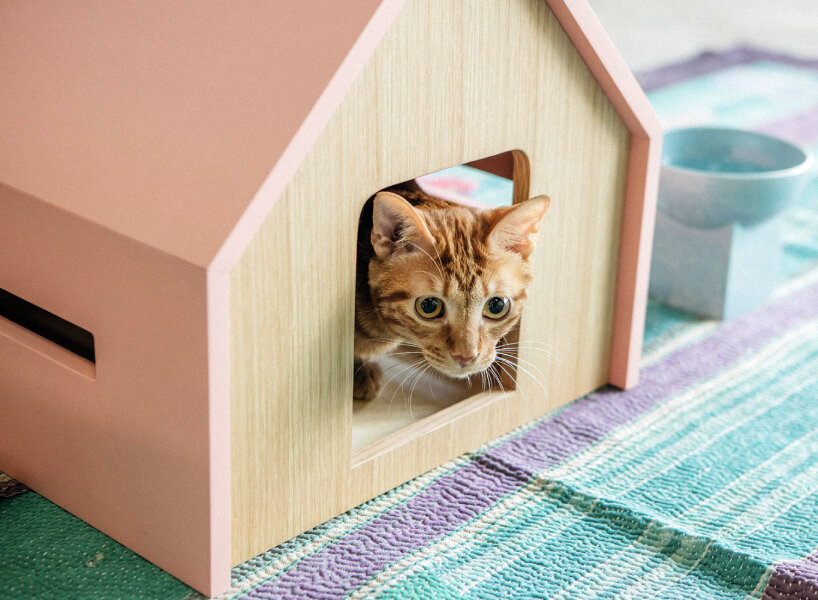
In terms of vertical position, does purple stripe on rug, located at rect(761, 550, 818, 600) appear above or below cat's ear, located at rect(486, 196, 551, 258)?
below

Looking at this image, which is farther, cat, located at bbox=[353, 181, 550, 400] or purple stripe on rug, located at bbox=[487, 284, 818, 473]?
purple stripe on rug, located at bbox=[487, 284, 818, 473]

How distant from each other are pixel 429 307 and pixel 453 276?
0.05m

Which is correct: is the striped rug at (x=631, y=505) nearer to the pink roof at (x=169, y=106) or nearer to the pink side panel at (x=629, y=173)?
the pink side panel at (x=629, y=173)

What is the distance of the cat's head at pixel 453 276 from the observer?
3.55 feet

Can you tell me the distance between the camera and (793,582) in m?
1.02

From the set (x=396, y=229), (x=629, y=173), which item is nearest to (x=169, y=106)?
(x=396, y=229)

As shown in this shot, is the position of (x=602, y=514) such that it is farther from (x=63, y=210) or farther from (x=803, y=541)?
(x=63, y=210)

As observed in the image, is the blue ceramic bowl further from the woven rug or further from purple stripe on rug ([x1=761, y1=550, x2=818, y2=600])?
purple stripe on rug ([x1=761, y1=550, x2=818, y2=600])

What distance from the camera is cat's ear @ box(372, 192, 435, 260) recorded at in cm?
104

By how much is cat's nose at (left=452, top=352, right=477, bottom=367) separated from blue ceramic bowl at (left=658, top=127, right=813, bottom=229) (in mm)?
630

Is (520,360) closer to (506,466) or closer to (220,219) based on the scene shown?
(506,466)

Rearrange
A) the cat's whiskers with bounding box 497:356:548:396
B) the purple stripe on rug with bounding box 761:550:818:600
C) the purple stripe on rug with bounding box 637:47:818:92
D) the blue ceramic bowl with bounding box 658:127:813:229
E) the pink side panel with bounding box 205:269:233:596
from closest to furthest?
the pink side panel with bounding box 205:269:233:596 → the purple stripe on rug with bounding box 761:550:818:600 → the cat's whiskers with bounding box 497:356:548:396 → the blue ceramic bowl with bounding box 658:127:813:229 → the purple stripe on rug with bounding box 637:47:818:92

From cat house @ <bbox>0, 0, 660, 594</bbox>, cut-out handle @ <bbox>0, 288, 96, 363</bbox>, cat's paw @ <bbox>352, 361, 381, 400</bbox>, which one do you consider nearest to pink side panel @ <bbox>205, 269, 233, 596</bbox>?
cat house @ <bbox>0, 0, 660, 594</bbox>

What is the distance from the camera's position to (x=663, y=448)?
4.24ft
